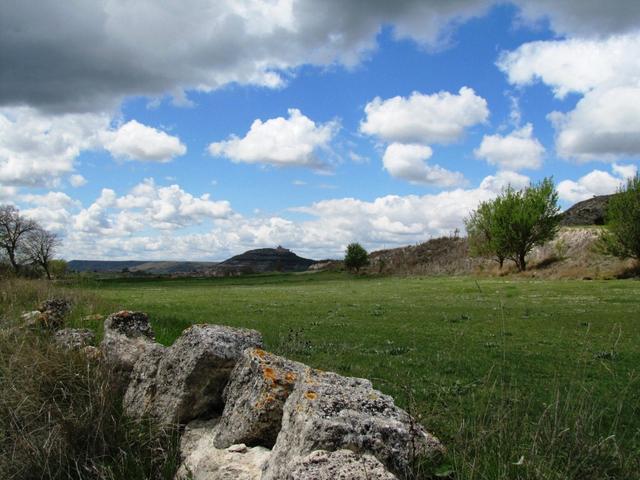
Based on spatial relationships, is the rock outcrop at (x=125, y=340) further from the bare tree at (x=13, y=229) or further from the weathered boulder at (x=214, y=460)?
the bare tree at (x=13, y=229)

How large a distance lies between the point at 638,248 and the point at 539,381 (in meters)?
52.8

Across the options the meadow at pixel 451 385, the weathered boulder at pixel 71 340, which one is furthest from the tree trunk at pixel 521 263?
the weathered boulder at pixel 71 340

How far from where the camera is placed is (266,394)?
6.36 metres

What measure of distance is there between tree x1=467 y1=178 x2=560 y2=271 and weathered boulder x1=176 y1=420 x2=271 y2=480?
66.7 m

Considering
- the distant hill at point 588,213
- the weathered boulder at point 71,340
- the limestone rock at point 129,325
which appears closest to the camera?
the weathered boulder at point 71,340

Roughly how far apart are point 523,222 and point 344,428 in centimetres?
6892

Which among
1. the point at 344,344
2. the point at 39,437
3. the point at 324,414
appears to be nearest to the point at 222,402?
the point at 39,437

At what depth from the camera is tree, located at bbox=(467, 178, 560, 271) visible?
68.6 meters

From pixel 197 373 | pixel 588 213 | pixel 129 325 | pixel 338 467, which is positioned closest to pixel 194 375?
pixel 197 373

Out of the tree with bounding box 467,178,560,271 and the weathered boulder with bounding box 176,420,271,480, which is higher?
the tree with bounding box 467,178,560,271

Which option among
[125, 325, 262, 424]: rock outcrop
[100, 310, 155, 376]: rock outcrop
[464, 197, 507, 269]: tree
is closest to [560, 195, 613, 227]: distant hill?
[464, 197, 507, 269]: tree

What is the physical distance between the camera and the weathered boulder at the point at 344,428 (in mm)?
4715

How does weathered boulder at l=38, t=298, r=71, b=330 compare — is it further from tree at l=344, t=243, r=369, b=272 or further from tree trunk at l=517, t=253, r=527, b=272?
tree at l=344, t=243, r=369, b=272

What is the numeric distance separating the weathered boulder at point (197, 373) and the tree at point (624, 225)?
57317mm
